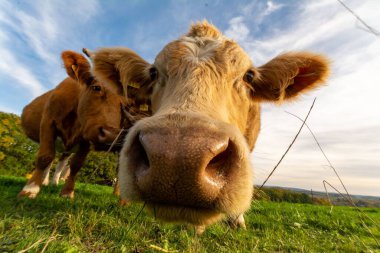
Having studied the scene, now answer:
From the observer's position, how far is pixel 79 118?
5910 mm

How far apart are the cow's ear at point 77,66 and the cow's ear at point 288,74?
9.97ft

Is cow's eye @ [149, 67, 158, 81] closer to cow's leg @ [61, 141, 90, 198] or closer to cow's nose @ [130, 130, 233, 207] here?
cow's nose @ [130, 130, 233, 207]

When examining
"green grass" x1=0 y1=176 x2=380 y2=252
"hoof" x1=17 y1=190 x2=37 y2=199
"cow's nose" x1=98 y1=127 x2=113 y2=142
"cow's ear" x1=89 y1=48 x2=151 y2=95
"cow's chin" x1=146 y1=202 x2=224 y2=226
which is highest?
"cow's ear" x1=89 y1=48 x2=151 y2=95

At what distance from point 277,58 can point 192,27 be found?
54.0 inches

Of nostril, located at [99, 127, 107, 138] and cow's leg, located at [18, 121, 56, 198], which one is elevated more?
nostril, located at [99, 127, 107, 138]

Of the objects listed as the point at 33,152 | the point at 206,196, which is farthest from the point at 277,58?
the point at 33,152

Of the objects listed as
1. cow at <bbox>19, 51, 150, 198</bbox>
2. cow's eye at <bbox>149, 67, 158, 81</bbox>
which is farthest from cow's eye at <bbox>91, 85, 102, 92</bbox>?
cow's eye at <bbox>149, 67, 158, 81</bbox>

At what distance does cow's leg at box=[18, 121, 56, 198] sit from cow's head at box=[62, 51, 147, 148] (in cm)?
58

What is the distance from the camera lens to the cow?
5516 mm

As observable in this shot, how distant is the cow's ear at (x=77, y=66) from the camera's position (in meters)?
5.52

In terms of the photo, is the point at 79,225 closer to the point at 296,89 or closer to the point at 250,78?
the point at 250,78

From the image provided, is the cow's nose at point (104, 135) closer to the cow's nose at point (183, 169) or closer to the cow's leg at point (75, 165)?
the cow's leg at point (75, 165)

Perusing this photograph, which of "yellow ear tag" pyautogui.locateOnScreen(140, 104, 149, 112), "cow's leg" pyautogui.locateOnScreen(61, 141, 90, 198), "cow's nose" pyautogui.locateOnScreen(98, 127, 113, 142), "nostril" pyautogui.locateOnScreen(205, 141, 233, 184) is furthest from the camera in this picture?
"cow's leg" pyautogui.locateOnScreen(61, 141, 90, 198)

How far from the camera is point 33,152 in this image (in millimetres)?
12922
